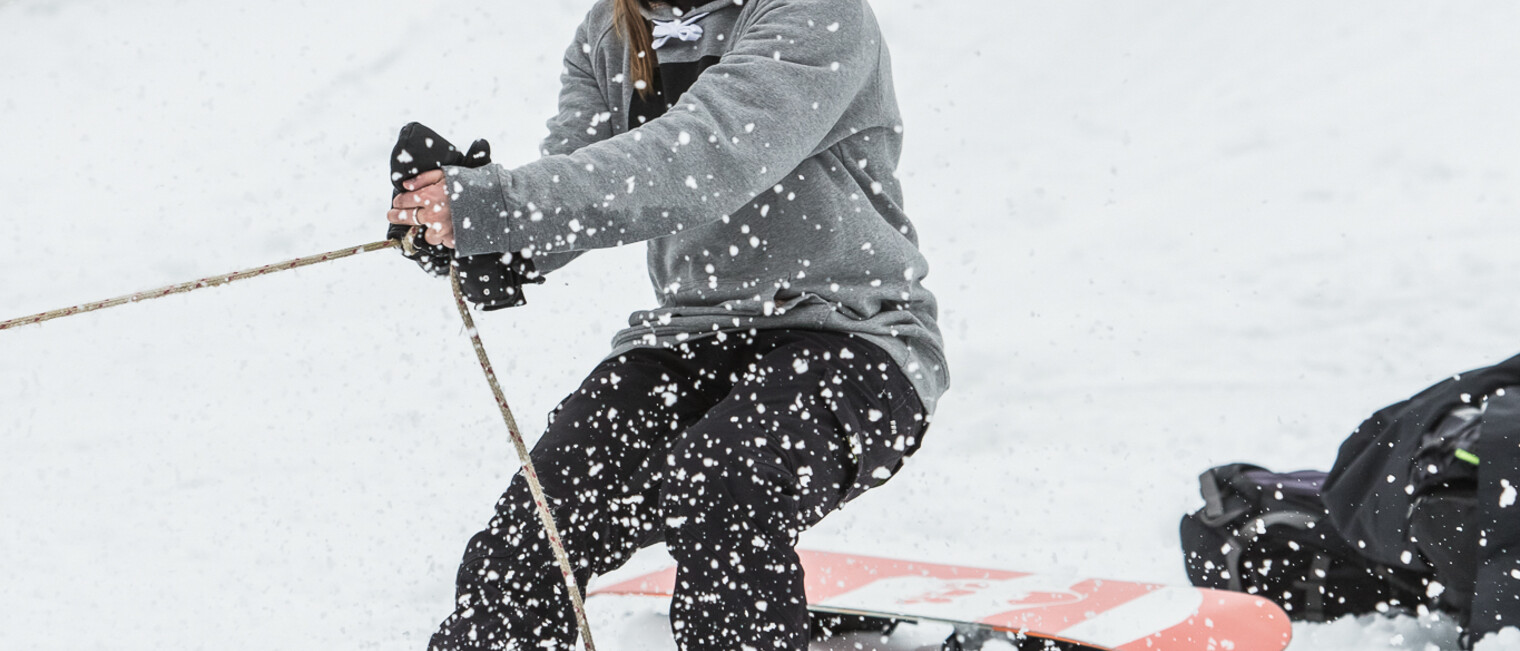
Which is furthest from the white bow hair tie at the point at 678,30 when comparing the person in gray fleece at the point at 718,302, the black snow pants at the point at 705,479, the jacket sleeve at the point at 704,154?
the black snow pants at the point at 705,479

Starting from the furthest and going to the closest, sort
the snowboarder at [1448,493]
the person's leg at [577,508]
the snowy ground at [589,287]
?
the snowy ground at [589,287] → the snowboarder at [1448,493] → the person's leg at [577,508]

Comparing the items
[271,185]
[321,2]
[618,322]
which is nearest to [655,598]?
[618,322]

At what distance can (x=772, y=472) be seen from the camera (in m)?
1.30

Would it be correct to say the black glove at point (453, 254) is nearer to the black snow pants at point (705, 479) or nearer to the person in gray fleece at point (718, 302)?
the person in gray fleece at point (718, 302)

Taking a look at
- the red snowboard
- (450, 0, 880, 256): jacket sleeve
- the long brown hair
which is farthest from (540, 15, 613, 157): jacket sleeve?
the red snowboard

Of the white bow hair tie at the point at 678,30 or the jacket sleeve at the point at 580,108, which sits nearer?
the white bow hair tie at the point at 678,30

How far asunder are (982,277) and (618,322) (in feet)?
4.46

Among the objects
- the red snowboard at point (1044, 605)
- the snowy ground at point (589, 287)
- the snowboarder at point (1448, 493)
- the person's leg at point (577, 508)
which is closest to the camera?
the person's leg at point (577, 508)

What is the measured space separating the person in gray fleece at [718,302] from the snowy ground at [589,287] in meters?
0.55

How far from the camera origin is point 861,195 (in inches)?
62.4

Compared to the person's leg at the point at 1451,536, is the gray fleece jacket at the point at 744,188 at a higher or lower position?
higher

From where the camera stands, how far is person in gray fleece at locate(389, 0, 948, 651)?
1.25 m

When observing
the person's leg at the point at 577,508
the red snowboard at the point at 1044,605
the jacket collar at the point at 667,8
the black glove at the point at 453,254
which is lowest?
the red snowboard at the point at 1044,605

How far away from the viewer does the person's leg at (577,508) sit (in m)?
1.33
